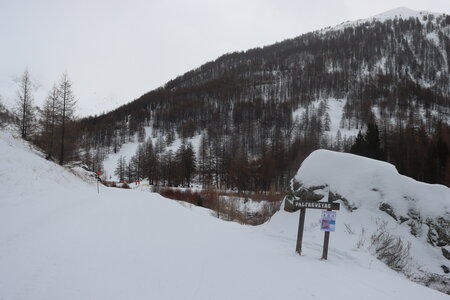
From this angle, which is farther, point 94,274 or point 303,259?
point 303,259

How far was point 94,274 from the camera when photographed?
4820 millimetres

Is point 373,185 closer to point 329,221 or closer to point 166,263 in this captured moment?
point 329,221

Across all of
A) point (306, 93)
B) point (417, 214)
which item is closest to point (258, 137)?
point (306, 93)

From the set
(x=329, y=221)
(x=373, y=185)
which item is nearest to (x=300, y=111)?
(x=373, y=185)

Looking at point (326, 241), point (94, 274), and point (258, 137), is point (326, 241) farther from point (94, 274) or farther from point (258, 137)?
point (258, 137)

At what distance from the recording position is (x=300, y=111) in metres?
121

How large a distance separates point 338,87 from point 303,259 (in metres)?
142

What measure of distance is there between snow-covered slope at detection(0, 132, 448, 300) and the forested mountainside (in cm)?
3798

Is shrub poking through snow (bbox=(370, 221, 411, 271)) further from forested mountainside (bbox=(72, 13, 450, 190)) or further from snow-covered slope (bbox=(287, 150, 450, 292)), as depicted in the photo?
forested mountainside (bbox=(72, 13, 450, 190))

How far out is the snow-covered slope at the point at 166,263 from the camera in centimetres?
440

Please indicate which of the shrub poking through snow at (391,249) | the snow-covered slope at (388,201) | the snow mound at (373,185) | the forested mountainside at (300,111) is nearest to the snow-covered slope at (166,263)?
the shrub poking through snow at (391,249)

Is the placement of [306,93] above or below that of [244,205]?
above

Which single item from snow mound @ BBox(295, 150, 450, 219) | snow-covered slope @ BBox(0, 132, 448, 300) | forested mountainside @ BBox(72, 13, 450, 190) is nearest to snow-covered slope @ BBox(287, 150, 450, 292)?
snow mound @ BBox(295, 150, 450, 219)

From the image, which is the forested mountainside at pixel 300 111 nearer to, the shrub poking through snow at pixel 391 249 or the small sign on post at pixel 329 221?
the shrub poking through snow at pixel 391 249
